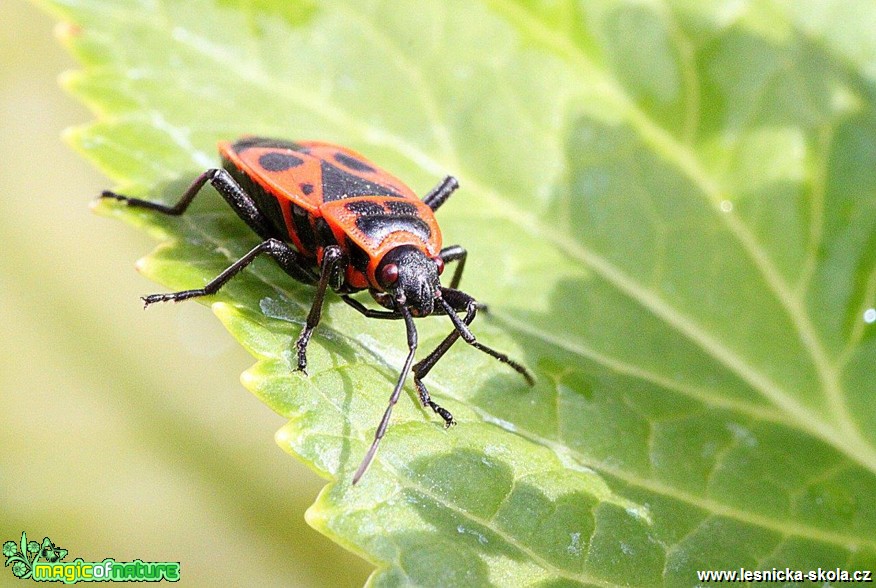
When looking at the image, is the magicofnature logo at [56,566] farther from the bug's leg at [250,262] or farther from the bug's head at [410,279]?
the bug's head at [410,279]

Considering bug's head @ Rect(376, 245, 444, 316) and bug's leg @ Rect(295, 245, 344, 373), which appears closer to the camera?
bug's leg @ Rect(295, 245, 344, 373)

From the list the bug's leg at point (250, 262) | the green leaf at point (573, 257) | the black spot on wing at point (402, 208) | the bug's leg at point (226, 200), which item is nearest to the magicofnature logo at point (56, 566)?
the bug's leg at point (250, 262)

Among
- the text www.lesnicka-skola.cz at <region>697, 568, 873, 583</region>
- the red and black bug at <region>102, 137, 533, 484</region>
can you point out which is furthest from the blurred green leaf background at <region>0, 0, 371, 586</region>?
the text www.lesnicka-skola.cz at <region>697, 568, 873, 583</region>

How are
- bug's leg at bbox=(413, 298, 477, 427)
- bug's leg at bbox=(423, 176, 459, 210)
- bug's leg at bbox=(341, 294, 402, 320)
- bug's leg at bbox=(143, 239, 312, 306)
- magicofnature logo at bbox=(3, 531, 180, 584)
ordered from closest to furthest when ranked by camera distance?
1. bug's leg at bbox=(413, 298, 477, 427)
2. bug's leg at bbox=(143, 239, 312, 306)
3. bug's leg at bbox=(341, 294, 402, 320)
4. magicofnature logo at bbox=(3, 531, 180, 584)
5. bug's leg at bbox=(423, 176, 459, 210)

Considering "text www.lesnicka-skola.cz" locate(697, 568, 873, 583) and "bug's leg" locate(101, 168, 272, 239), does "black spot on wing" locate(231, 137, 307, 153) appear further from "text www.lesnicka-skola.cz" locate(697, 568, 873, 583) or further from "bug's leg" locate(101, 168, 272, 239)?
"text www.lesnicka-skola.cz" locate(697, 568, 873, 583)

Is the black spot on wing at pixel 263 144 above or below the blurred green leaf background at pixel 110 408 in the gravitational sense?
above

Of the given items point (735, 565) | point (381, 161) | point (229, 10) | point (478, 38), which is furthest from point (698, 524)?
point (229, 10)

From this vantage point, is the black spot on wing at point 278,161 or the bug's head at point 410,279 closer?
the bug's head at point 410,279
